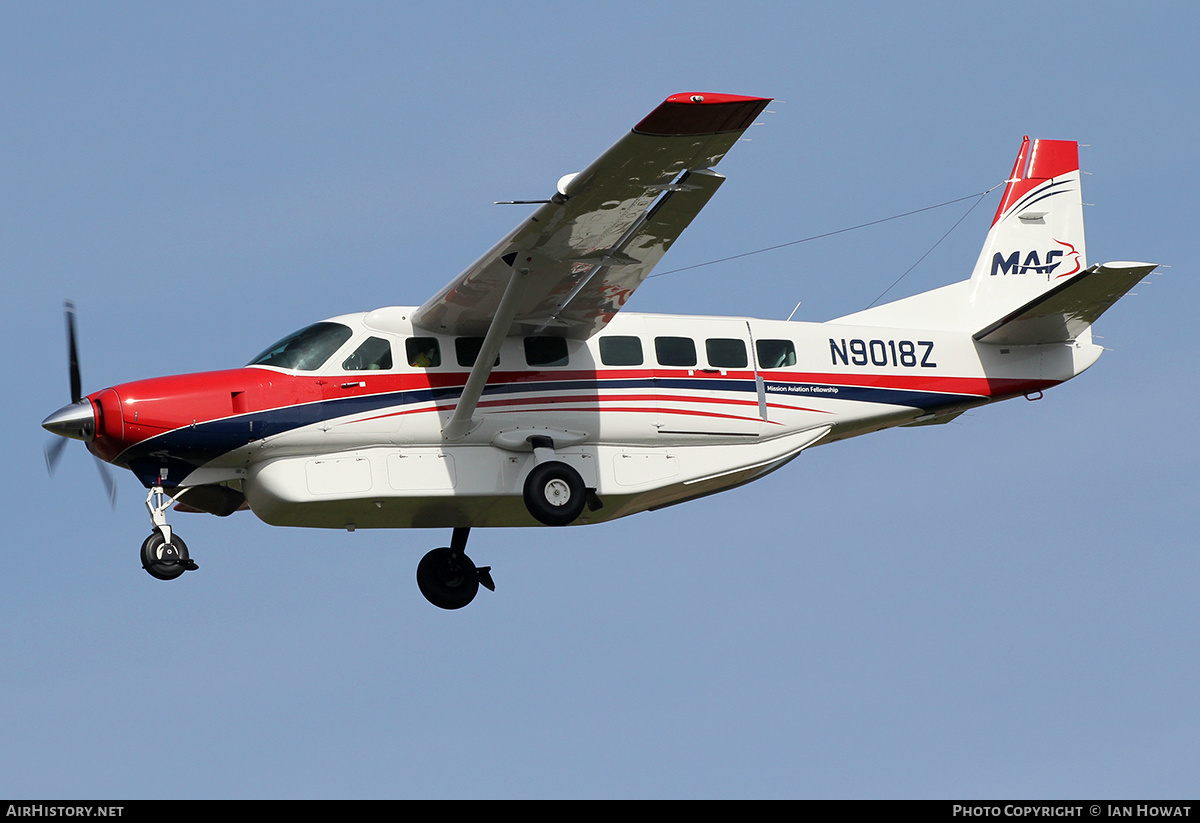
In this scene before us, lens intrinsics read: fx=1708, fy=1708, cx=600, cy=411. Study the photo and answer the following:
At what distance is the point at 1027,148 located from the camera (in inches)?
992

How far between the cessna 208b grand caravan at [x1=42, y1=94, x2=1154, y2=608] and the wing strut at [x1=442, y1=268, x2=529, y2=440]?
0.02 metres

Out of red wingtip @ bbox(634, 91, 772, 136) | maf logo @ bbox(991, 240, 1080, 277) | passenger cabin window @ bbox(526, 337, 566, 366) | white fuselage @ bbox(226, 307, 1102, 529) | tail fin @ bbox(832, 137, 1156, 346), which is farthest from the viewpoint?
maf logo @ bbox(991, 240, 1080, 277)

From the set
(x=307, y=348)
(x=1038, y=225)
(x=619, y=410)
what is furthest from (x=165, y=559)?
(x=1038, y=225)

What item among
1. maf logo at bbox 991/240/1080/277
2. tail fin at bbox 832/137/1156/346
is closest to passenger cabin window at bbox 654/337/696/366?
tail fin at bbox 832/137/1156/346

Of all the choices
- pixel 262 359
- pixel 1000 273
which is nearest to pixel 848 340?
pixel 1000 273

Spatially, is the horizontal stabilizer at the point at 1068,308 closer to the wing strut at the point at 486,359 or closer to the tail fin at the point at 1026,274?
the tail fin at the point at 1026,274

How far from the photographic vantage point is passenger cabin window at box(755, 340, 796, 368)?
21.8 m

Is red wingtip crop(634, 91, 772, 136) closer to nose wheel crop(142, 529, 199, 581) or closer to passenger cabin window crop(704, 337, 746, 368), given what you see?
passenger cabin window crop(704, 337, 746, 368)

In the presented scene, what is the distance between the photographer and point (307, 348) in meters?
20.4

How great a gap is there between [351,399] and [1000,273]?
388 inches

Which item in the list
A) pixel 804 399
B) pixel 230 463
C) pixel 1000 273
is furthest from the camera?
pixel 1000 273

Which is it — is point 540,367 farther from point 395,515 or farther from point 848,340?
point 848,340

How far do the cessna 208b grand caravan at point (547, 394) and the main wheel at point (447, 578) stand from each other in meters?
0.03
